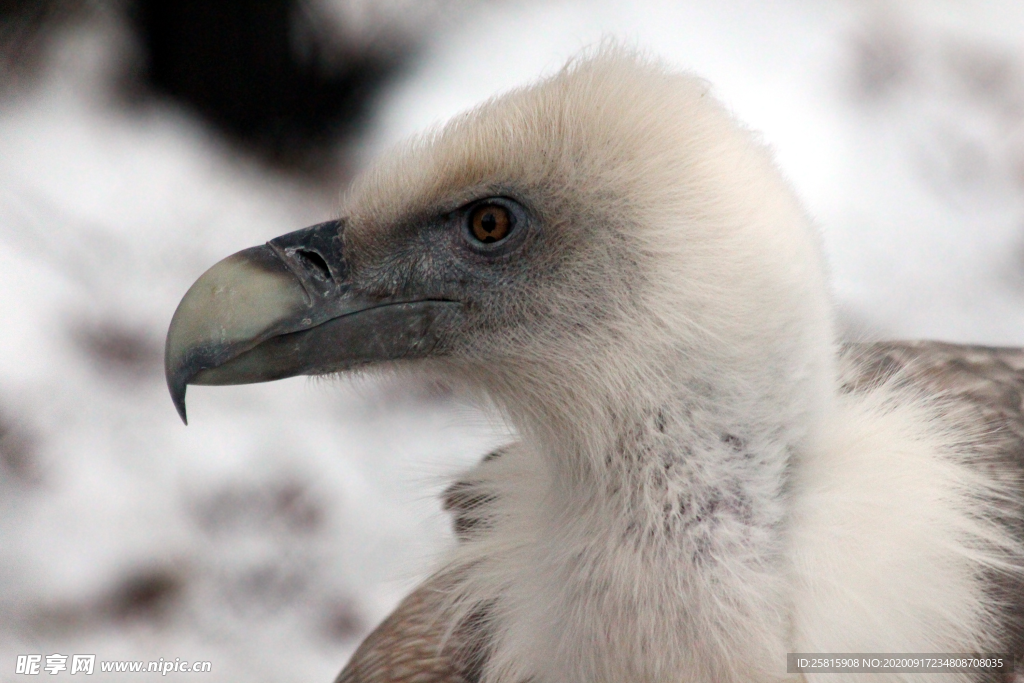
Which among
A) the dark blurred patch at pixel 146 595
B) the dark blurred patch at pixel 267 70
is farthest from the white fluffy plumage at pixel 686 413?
the dark blurred patch at pixel 146 595

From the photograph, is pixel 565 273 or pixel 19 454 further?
pixel 19 454

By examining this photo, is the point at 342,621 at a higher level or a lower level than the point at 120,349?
lower

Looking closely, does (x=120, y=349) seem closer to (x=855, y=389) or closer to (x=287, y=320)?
(x=287, y=320)

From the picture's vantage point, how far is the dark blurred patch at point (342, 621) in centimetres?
323

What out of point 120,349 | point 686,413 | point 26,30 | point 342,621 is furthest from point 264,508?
point 686,413

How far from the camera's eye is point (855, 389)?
1.66m

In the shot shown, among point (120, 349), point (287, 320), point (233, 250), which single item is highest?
point (233, 250)

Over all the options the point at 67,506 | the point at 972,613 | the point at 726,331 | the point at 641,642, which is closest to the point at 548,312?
the point at 726,331

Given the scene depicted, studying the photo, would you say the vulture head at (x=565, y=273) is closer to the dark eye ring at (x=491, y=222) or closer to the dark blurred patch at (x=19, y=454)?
the dark eye ring at (x=491, y=222)

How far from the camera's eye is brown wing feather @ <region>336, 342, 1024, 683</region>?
1.72 meters

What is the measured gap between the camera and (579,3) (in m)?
3.26

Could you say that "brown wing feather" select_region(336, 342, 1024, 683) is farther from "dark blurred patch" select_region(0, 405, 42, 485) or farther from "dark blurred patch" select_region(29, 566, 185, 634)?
"dark blurred patch" select_region(0, 405, 42, 485)

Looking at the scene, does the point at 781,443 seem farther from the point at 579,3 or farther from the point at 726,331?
the point at 579,3

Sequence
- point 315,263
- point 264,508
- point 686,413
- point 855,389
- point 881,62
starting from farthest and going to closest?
point 881,62 → point 264,508 → point 855,389 → point 315,263 → point 686,413
